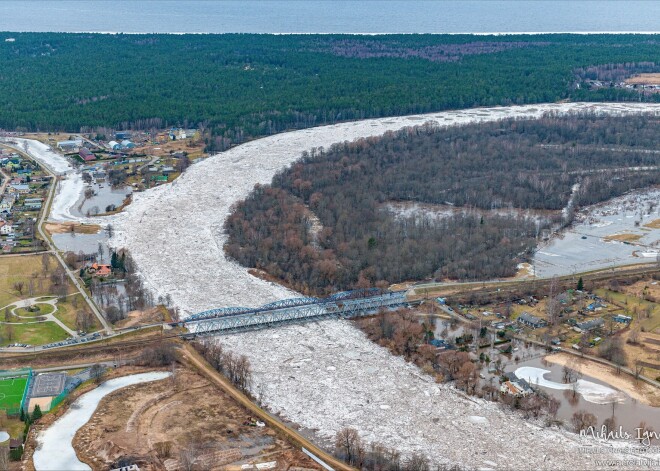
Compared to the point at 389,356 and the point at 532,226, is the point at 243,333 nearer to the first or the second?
the point at 389,356

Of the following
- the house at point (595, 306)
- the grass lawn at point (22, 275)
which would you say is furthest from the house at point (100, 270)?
the house at point (595, 306)

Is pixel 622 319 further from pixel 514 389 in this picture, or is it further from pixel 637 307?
pixel 514 389

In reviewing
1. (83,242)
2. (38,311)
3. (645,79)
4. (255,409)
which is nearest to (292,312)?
(255,409)

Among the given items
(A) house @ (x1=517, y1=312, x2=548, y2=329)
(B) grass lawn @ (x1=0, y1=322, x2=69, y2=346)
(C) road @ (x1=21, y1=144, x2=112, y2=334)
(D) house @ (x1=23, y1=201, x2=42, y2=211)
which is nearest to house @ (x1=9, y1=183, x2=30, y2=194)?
(C) road @ (x1=21, y1=144, x2=112, y2=334)

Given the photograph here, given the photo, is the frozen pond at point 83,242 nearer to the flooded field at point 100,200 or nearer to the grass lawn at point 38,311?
the flooded field at point 100,200

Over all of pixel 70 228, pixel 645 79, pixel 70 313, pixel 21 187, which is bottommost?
pixel 70 313

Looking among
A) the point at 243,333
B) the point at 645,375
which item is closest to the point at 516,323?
the point at 645,375
